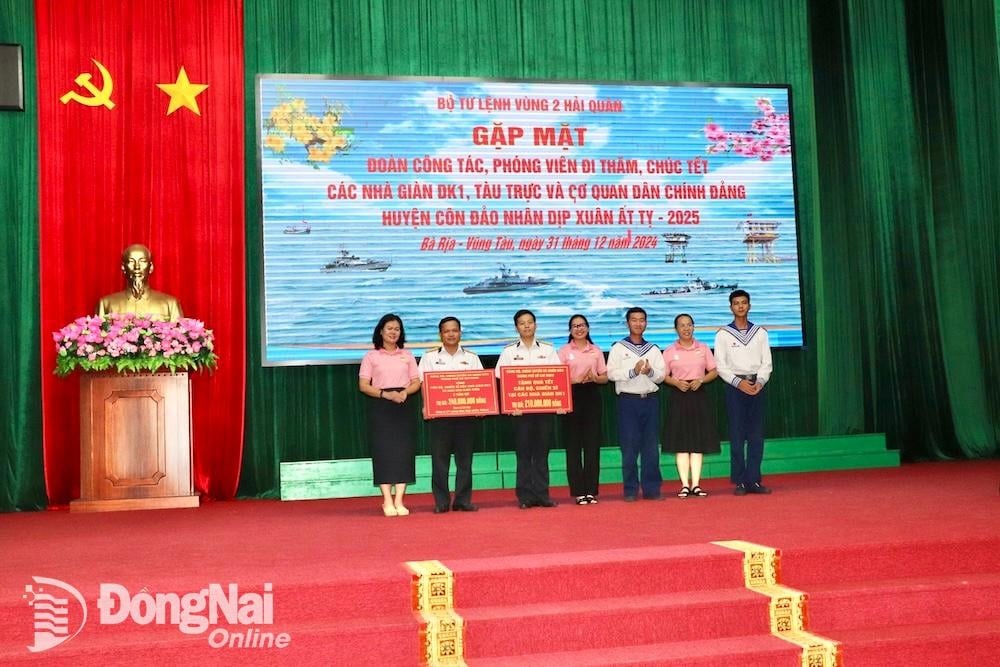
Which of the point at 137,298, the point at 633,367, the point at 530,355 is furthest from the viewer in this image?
the point at 137,298

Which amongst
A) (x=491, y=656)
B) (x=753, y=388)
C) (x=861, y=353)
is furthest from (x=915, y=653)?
(x=861, y=353)

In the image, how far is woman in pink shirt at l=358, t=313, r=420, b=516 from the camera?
5.72m

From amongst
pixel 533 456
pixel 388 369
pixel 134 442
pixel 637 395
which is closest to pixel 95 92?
pixel 134 442

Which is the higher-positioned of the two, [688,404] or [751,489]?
[688,404]

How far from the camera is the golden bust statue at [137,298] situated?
680 centimetres

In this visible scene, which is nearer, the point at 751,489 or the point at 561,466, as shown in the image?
the point at 751,489

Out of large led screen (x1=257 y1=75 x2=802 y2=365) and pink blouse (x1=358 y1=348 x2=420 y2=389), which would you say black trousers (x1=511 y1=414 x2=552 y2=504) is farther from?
large led screen (x1=257 y1=75 x2=802 y2=365)

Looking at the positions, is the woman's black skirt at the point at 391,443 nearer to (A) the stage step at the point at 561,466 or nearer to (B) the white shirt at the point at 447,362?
(B) the white shirt at the point at 447,362

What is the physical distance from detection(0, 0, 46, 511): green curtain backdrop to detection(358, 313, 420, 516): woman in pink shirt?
8.79 ft

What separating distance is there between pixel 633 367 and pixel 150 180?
11.7 feet

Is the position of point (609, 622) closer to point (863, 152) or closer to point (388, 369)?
point (388, 369)

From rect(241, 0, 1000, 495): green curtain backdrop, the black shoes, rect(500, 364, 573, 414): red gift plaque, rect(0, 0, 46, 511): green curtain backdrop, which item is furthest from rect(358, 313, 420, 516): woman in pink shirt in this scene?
rect(0, 0, 46, 511): green curtain backdrop

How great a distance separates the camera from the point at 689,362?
20.2 ft

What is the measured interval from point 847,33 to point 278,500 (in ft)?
18.8
